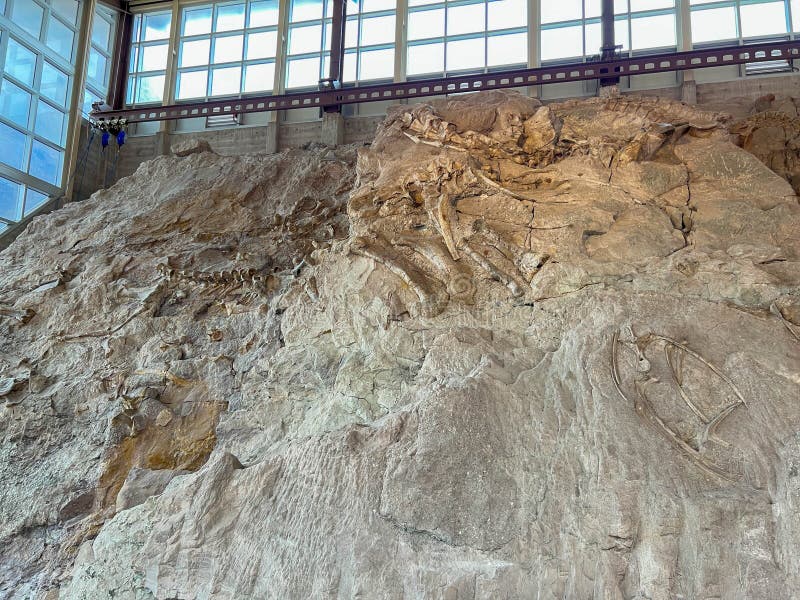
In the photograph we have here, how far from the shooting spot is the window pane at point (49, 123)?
39.3 feet

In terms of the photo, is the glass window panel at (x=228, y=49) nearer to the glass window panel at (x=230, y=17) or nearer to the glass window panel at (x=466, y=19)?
the glass window panel at (x=230, y=17)

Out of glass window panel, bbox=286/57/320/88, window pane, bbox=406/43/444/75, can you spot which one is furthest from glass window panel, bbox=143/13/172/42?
window pane, bbox=406/43/444/75

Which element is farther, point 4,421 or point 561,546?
point 4,421

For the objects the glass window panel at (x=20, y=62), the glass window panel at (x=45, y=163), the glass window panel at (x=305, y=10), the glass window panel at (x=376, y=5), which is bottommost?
the glass window panel at (x=45, y=163)

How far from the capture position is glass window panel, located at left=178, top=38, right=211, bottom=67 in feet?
45.1

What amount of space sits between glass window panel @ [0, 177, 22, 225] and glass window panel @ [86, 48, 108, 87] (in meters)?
3.35

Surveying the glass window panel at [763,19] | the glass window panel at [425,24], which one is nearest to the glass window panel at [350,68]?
the glass window panel at [425,24]

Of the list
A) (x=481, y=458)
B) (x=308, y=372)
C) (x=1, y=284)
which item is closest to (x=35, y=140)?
(x=1, y=284)

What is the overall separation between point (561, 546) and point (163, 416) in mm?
3972

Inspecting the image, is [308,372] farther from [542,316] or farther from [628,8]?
[628,8]

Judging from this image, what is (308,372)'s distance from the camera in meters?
5.54

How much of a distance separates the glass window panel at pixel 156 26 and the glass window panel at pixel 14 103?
347 cm

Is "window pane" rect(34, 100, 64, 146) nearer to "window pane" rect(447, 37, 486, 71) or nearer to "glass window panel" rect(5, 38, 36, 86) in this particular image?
"glass window panel" rect(5, 38, 36, 86)

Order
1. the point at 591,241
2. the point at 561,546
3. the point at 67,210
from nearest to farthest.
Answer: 1. the point at 561,546
2. the point at 591,241
3. the point at 67,210
